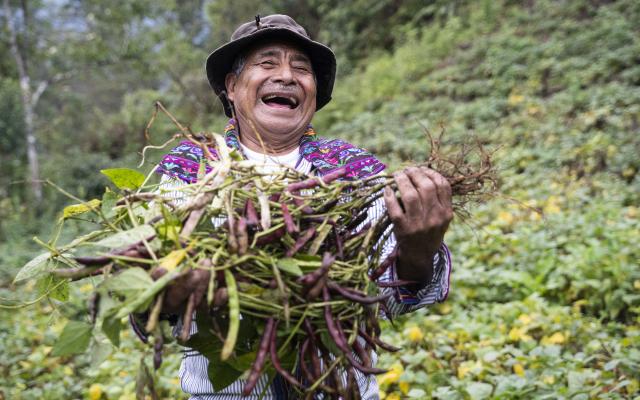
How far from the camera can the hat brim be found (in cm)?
189

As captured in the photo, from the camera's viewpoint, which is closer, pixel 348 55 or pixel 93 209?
pixel 93 209

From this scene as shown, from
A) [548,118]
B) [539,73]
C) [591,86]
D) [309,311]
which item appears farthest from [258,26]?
[539,73]

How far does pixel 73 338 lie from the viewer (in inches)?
41.8

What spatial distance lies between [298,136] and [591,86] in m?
6.76

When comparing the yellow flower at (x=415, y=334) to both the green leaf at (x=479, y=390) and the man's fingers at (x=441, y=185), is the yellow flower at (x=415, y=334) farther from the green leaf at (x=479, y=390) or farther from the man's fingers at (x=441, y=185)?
the man's fingers at (x=441, y=185)

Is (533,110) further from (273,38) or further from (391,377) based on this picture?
(273,38)

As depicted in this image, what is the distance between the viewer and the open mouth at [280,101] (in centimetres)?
188

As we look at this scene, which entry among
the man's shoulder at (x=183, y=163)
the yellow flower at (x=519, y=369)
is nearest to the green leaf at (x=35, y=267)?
the man's shoulder at (x=183, y=163)

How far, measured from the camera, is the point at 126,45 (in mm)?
13461

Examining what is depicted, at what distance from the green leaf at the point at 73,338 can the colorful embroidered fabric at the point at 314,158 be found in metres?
0.60

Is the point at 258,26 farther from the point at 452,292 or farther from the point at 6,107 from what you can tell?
the point at 6,107

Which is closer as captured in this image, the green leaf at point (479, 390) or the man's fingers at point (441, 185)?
the man's fingers at point (441, 185)

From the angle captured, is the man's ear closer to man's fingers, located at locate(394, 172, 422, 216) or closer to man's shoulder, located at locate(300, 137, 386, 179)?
man's shoulder, located at locate(300, 137, 386, 179)

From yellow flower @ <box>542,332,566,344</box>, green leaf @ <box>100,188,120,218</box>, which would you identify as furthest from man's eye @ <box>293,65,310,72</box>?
yellow flower @ <box>542,332,566,344</box>
